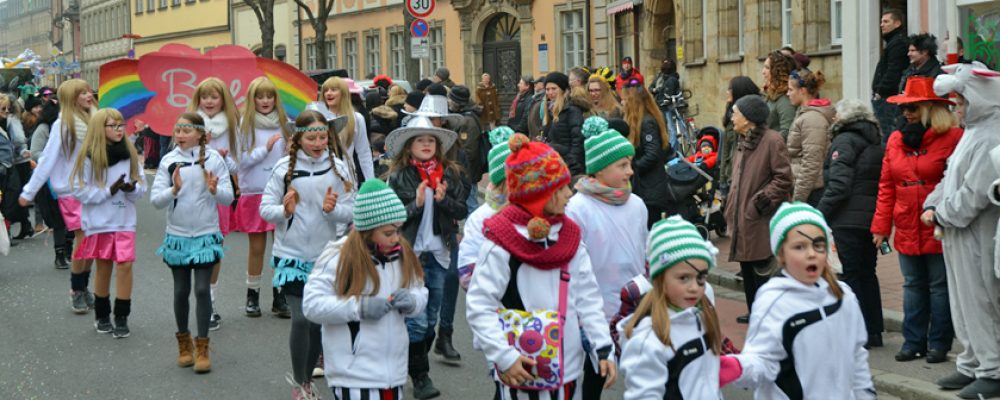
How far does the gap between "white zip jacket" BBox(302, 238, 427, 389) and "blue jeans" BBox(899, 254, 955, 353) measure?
3.43 meters

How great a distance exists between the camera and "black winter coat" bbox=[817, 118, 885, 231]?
8109 mm

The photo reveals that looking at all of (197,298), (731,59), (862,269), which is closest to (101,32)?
(731,59)

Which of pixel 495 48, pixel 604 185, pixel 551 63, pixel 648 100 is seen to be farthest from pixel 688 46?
pixel 604 185

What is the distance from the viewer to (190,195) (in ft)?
27.9

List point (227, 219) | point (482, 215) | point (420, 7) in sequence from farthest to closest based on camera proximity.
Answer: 1. point (420, 7)
2. point (227, 219)
3. point (482, 215)

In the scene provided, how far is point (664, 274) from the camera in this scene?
4.86 meters

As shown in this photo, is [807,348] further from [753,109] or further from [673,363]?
[753,109]

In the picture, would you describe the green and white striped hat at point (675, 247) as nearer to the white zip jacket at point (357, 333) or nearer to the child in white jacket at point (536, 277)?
the child in white jacket at point (536, 277)

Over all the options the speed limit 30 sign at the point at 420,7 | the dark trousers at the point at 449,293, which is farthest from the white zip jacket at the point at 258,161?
the speed limit 30 sign at the point at 420,7

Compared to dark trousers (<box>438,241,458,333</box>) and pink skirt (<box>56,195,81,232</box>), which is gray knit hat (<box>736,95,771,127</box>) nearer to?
dark trousers (<box>438,241,458,333</box>)

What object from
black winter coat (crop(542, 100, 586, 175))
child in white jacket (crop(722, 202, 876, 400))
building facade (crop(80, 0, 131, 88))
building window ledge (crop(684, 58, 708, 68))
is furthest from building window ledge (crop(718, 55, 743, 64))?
building facade (crop(80, 0, 131, 88))

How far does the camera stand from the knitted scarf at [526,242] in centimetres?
510

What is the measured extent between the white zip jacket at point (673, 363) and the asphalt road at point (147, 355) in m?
2.93

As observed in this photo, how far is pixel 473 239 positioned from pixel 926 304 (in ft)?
10.0
